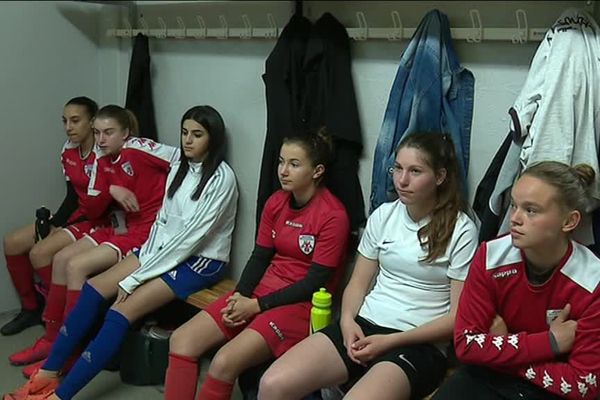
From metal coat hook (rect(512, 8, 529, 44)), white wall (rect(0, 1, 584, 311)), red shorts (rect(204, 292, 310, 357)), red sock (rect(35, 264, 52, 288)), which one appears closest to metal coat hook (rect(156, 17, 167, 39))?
white wall (rect(0, 1, 584, 311))

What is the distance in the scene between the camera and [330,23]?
227 centimetres

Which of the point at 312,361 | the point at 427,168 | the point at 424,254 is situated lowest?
the point at 312,361

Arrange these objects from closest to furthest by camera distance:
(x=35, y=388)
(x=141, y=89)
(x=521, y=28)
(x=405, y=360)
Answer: (x=405, y=360)
(x=521, y=28)
(x=35, y=388)
(x=141, y=89)

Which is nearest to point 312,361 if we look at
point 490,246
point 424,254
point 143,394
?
point 424,254

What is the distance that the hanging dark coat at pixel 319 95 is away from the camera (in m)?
2.25

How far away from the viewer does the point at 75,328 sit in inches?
97.8

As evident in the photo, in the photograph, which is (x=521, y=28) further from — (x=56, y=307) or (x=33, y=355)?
(x=33, y=355)

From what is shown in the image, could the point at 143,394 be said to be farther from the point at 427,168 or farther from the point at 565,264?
the point at 565,264

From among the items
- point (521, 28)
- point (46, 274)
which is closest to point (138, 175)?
point (46, 274)

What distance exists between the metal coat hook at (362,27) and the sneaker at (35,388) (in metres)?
1.66

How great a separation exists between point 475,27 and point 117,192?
1594 millimetres


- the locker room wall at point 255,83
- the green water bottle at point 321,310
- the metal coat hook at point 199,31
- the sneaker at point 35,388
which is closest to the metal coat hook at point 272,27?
the locker room wall at point 255,83

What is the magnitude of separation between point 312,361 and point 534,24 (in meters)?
1.15

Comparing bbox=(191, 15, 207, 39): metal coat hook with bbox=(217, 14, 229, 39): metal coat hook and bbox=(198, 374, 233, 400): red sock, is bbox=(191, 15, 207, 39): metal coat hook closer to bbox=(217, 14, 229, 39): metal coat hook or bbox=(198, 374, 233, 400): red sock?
bbox=(217, 14, 229, 39): metal coat hook
